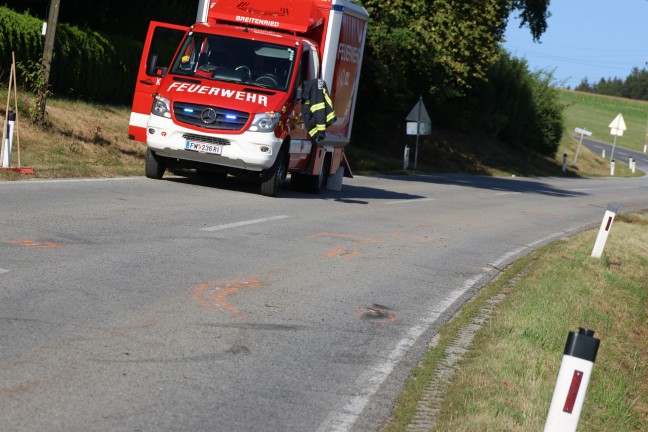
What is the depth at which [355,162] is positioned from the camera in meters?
32.9

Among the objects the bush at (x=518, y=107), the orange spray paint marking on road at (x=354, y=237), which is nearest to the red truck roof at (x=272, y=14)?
the orange spray paint marking on road at (x=354, y=237)

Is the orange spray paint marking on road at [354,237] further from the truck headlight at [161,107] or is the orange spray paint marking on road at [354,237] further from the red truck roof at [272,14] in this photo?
the red truck roof at [272,14]

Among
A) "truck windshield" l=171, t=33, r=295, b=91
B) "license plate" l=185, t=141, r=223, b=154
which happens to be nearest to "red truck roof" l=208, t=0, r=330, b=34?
"truck windshield" l=171, t=33, r=295, b=91

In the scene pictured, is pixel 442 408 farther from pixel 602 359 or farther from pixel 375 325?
pixel 602 359

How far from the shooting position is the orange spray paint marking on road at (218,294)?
8156 millimetres

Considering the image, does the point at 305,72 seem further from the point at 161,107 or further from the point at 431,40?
the point at 431,40

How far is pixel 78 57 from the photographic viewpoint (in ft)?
78.4

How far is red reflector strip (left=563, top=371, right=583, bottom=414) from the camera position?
465cm

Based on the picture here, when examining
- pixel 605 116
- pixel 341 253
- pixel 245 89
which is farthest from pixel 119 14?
pixel 605 116

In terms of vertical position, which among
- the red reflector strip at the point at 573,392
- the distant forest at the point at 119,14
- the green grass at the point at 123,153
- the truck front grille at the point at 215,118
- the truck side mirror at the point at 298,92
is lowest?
the green grass at the point at 123,153

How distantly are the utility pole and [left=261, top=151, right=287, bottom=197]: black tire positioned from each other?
18.3 ft

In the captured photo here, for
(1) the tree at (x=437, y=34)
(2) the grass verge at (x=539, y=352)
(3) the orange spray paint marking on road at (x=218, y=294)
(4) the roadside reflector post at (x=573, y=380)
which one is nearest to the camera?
(4) the roadside reflector post at (x=573, y=380)

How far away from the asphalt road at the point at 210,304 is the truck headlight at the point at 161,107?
1.14 meters

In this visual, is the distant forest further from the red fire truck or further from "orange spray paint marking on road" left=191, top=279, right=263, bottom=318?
"orange spray paint marking on road" left=191, top=279, right=263, bottom=318
